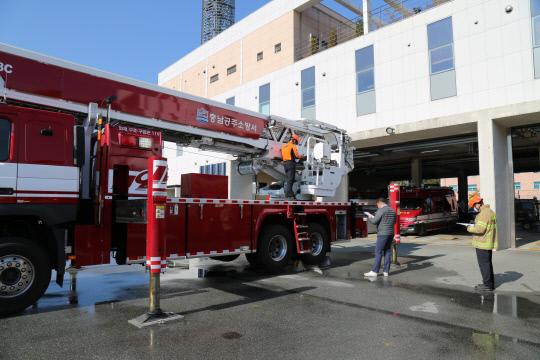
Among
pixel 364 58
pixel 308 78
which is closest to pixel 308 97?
pixel 308 78

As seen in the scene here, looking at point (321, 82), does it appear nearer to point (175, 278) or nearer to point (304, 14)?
point (304, 14)

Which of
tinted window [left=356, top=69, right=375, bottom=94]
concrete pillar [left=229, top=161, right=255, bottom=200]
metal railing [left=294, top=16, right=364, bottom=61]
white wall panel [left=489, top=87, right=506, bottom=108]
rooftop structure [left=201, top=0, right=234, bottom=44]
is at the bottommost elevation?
concrete pillar [left=229, top=161, right=255, bottom=200]

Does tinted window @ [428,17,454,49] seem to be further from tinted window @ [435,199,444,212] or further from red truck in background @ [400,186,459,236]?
tinted window @ [435,199,444,212]

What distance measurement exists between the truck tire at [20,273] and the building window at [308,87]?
15.6 meters

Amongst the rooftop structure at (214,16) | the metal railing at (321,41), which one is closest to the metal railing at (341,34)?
the metal railing at (321,41)

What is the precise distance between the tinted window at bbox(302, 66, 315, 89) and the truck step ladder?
1171cm

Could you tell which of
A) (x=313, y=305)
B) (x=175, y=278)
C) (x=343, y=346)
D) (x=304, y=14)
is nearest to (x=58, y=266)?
(x=175, y=278)

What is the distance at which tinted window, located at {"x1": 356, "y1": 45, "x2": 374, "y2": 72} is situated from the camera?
660 inches

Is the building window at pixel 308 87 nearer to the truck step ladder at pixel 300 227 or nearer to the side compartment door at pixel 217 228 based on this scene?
the truck step ladder at pixel 300 227

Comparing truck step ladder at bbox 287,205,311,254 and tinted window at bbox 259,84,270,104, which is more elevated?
tinted window at bbox 259,84,270,104

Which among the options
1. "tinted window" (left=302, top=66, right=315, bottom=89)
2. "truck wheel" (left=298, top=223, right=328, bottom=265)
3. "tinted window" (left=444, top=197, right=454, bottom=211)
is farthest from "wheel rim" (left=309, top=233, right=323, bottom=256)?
"tinted window" (left=444, top=197, right=454, bottom=211)

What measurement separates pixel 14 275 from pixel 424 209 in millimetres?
17677

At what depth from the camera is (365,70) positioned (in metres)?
17.0

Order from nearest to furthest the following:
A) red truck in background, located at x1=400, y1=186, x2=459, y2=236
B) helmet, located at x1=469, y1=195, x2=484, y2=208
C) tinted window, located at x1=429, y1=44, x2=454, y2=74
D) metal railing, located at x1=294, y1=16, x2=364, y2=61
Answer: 1. helmet, located at x1=469, y1=195, x2=484, y2=208
2. tinted window, located at x1=429, y1=44, x2=454, y2=74
3. red truck in background, located at x1=400, y1=186, x2=459, y2=236
4. metal railing, located at x1=294, y1=16, x2=364, y2=61
